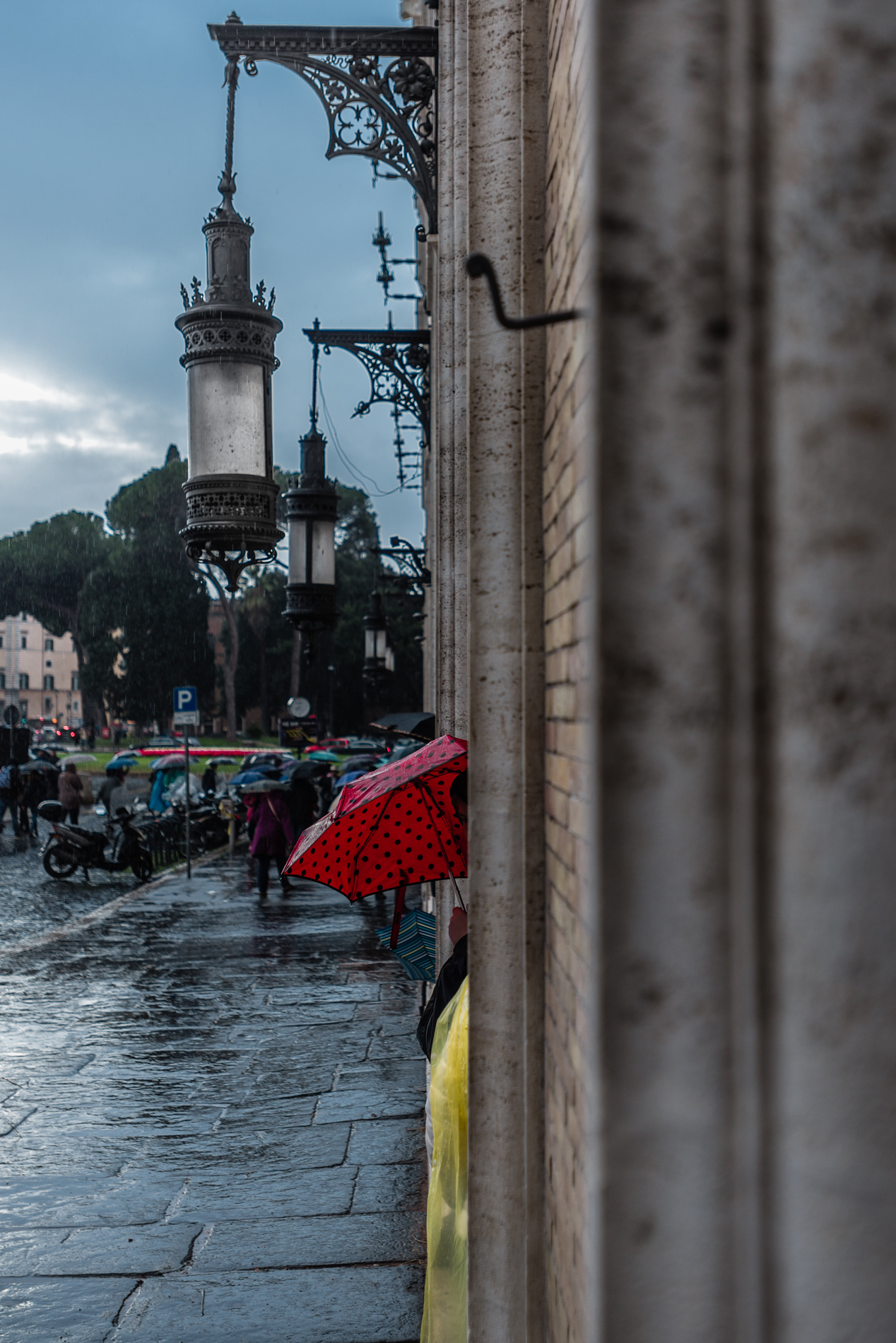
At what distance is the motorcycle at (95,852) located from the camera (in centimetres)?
1861

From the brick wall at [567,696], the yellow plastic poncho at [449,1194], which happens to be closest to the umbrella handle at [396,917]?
the yellow plastic poncho at [449,1194]

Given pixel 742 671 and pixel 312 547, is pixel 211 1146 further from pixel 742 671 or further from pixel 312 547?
pixel 312 547

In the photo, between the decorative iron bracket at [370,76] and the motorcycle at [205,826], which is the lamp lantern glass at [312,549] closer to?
the decorative iron bracket at [370,76]

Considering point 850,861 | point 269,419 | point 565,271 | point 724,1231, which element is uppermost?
point 269,419

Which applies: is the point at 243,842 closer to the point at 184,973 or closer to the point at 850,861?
the point at 184,973

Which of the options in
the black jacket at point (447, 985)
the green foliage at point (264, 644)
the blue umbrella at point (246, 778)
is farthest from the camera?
the green foliage at point (264, 644)

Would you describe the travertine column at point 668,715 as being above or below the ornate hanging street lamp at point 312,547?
below

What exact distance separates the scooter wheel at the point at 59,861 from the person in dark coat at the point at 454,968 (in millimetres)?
15687

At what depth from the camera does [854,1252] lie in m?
1.41

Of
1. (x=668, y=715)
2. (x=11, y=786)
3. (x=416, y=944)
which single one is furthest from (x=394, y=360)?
(x=11, y=786)

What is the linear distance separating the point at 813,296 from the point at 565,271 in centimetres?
115

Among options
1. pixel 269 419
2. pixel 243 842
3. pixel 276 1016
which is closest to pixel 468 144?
pixel 269 419

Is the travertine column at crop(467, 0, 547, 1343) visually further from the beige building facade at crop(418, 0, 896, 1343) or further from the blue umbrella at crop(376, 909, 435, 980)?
the blue umbrella at crop(376, 909, 435, 980)

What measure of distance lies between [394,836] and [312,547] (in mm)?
7002
